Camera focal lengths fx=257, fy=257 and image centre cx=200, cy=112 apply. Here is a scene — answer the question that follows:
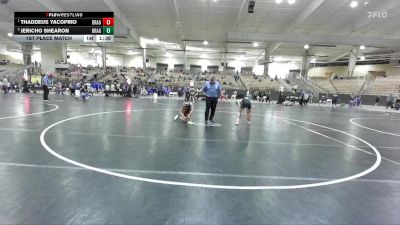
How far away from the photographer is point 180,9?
2797 centimetres

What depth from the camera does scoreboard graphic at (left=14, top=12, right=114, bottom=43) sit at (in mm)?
11906

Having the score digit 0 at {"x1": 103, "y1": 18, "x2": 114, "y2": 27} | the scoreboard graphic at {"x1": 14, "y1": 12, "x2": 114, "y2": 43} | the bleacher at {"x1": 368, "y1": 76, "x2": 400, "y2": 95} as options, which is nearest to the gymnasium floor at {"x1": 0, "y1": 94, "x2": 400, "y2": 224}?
the scoreboard graphic at {"x1": 14, "y1": 12, "x2": 114, "y2": 43}

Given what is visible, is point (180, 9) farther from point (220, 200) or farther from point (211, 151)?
point (220, 200)

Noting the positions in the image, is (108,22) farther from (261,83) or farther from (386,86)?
(386,86)

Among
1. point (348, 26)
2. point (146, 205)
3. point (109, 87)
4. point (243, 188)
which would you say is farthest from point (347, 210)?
point (348, 26)

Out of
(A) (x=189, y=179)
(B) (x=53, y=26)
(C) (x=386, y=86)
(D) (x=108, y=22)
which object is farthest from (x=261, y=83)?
(A) (x=189, y=179)

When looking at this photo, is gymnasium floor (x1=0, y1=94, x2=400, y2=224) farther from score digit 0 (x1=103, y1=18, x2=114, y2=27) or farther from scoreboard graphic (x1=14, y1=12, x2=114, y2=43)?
score digit 0 (x1=103, y1=18, x2=114, y2=27)

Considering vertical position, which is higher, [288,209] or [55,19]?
[55,19]

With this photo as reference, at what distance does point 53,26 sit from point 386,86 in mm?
43371

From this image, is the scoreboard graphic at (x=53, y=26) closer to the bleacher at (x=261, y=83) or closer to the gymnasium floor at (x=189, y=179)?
the gymnasium floor at (x=189, y=179)

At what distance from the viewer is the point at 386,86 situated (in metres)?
38.2

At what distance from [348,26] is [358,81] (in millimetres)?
13565

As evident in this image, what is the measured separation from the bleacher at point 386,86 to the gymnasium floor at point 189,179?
37065 mm

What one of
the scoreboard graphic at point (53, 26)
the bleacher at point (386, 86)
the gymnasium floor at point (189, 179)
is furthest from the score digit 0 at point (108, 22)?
the bleacher at point (386, 86)
